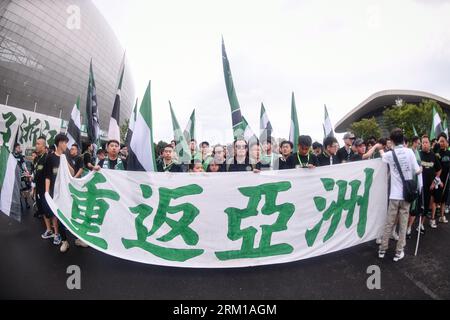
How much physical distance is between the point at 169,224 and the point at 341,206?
2353mm

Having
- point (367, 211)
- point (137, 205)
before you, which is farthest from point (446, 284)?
point (137, 205)

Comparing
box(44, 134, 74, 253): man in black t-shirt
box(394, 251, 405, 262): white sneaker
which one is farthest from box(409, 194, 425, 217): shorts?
box(44, 134, 74, 253): man in black t-shirt

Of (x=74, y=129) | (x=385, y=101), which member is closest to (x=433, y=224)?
(x=74, y=129)

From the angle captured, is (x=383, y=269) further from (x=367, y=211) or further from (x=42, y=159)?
(x=42, y=159)

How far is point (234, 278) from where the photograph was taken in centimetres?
285

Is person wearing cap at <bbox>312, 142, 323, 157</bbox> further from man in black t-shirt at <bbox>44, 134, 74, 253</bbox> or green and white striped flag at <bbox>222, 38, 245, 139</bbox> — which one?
man in black t-shirt at <bbox>44, 134, 74, 253</bbox>

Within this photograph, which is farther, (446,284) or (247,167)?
(247,167)

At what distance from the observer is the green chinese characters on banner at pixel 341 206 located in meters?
Answer: 3.21

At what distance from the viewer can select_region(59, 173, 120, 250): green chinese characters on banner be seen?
313 cm

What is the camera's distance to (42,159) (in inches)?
172

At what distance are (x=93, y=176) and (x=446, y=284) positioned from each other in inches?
175

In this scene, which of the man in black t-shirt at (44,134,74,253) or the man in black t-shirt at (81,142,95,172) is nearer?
the man in black t-shirt at (44,134,74,253)

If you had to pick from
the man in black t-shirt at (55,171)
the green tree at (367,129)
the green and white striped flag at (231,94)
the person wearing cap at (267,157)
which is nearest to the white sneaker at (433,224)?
the person wearing cap at (267,157)

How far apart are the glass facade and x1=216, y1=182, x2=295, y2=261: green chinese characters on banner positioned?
95.3ft
